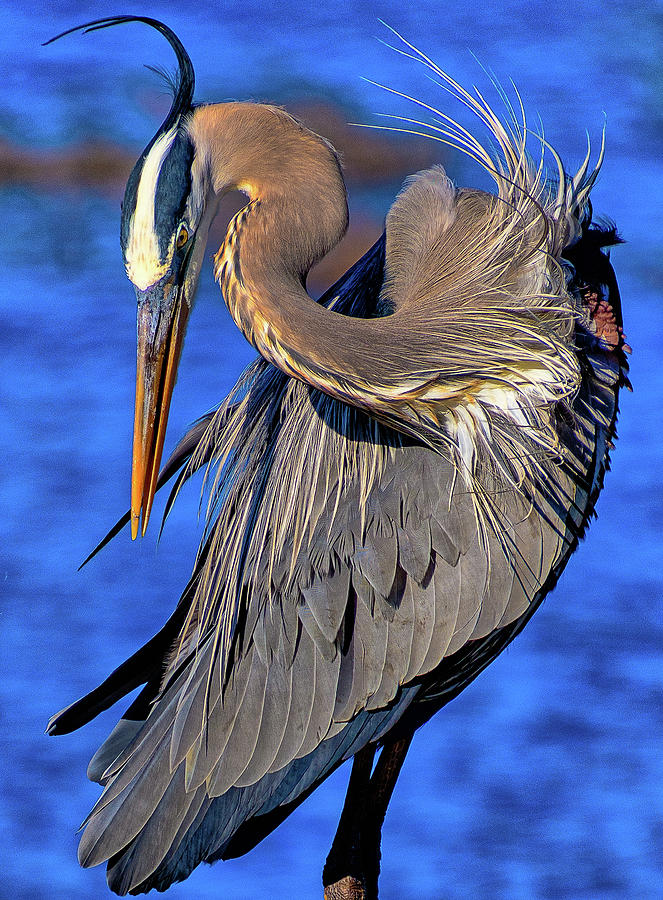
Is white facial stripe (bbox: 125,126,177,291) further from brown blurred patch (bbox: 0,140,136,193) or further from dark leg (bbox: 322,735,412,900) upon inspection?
brown blurred patch (bbox: 0,140,136,193)

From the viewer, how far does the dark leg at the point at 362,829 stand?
103 inches

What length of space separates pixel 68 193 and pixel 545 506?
17.5 ft

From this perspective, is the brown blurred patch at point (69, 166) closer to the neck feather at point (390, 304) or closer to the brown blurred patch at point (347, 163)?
the brown blurred patch at point (347, 163)

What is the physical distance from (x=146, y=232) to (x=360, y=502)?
66 cm

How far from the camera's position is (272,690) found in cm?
242

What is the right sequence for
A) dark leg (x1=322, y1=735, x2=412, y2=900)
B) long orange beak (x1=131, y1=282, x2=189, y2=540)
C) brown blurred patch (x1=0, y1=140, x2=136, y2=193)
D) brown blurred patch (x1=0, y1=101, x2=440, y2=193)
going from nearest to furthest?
long orange beak (x1=131, y1=282, x2=189, y2=540), dark leg (x1=322, y1=735, x2=412, y2=900), brown blurred patch (x1=0, y1=101, x2=440, y2=193), brown blurred patch (x1=0, y1=140, x2=136, y2=193)

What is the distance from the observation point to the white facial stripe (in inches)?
78.8

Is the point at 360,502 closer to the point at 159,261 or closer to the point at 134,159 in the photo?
the point at 159,261

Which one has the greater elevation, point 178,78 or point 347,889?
point 178,78

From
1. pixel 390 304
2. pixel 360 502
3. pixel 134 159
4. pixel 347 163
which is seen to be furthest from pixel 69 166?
pixel 360 502

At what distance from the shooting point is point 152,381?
2.11 meters

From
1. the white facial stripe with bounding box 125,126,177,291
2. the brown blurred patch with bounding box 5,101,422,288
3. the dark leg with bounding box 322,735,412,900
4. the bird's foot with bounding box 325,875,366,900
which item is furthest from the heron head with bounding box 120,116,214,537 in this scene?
the brown blurred patch with bounding box 5,101,422,288

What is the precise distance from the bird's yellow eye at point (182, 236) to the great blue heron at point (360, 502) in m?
0.03

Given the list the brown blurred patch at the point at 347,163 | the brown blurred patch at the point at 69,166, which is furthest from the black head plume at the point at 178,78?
the brown blurred patch at the point at 69,166
